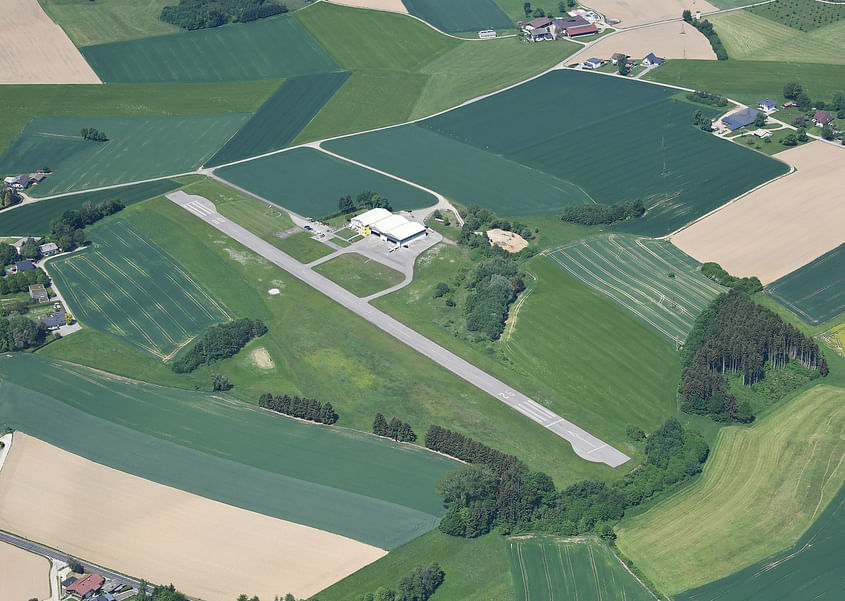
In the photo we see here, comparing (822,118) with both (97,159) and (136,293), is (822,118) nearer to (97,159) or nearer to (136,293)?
(136,293)

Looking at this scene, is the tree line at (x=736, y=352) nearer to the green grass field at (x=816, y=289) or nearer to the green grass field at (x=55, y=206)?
the green grass field at (x=816, y=289)

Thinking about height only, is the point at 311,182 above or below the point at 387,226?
above

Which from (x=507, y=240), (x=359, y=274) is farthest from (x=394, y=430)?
(x=507, y=240)

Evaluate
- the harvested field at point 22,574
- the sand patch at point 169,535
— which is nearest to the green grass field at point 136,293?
the sand patch at point 169,535

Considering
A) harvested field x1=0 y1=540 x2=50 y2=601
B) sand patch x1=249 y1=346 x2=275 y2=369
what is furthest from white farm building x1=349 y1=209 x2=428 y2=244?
harvested field x1=0 y1=540 x2=50 y2=601

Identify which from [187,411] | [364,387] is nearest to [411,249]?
[364,387]
